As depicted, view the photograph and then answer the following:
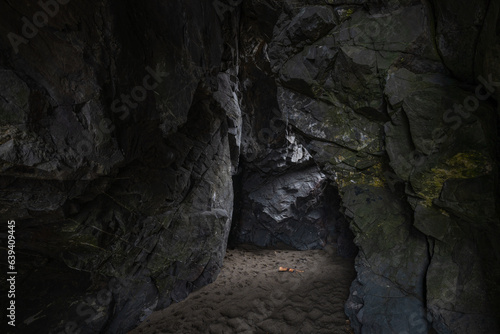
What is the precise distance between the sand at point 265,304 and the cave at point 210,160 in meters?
0.05

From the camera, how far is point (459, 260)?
4145mm

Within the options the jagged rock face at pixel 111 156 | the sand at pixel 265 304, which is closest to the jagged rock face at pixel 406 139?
the sand at pixel 265 304

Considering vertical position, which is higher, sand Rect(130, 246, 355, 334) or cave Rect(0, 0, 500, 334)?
cave Rect(0, 0, 500, 334)

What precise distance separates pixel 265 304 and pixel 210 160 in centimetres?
444

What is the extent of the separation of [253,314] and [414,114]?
554cm

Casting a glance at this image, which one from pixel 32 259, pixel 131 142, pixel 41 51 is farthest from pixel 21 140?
pixel 32 259

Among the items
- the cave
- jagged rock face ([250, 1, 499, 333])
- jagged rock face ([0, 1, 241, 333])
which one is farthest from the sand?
jagged rock face ([250, 1, 499, 333])

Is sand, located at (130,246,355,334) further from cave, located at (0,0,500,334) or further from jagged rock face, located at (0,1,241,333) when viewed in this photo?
jagged rock face, located at (0,1,241,333)

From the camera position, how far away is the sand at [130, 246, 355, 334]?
5223 millimetres

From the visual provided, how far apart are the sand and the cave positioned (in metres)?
0.05

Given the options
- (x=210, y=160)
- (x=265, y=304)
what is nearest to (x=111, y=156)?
(x=210, y=160)

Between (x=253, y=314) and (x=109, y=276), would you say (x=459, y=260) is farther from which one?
(x=109, y=276)

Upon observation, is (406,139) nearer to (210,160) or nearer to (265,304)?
(265,304)

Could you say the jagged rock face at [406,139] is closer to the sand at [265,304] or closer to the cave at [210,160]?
the cave at [210,160]
